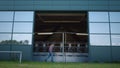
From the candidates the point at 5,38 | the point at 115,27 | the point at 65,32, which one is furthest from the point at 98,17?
the point at 5,38

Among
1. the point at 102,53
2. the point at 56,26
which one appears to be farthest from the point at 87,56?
the point at 56,26

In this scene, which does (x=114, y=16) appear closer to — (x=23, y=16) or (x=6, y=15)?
(x=23, y=16)

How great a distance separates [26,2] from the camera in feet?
77.8

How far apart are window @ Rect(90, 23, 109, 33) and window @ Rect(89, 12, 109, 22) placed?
0.44 metres

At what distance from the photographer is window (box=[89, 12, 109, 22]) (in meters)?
23.5

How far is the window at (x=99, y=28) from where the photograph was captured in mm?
23203

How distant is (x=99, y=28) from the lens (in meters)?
23.3

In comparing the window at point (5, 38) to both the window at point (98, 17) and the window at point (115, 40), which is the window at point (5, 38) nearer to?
the window at point (98, 17)

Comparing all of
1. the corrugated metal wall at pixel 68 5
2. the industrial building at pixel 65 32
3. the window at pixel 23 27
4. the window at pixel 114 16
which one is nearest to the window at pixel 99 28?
the industrial building at pixel 65 32

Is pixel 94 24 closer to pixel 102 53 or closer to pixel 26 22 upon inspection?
pixel 102 53

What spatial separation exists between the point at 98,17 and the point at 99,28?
1.18 m

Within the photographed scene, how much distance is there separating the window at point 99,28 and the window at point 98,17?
438 mm

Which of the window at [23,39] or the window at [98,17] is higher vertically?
the window at [98,17]

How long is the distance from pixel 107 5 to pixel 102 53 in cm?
500
